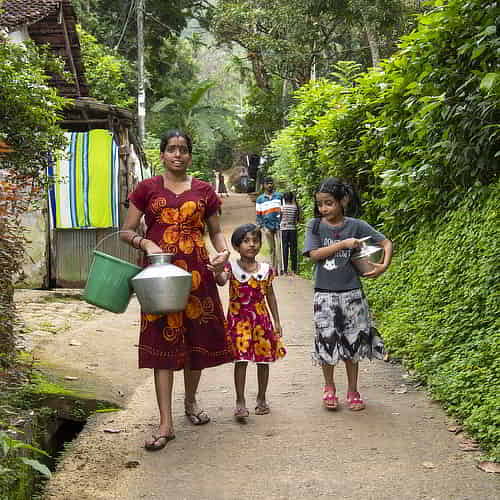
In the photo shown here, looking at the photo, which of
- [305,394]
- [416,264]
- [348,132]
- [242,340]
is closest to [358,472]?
[242,340]

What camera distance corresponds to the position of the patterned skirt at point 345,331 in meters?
5.11

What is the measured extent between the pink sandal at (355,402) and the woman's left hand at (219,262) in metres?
1.49

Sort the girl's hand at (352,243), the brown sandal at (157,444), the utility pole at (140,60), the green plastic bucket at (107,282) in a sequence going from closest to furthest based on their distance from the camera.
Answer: the green plastic bucket at (107,282) → the brown sandal at (157,444) → the girl's hand at (352,243) → the utility pole at (140,60)

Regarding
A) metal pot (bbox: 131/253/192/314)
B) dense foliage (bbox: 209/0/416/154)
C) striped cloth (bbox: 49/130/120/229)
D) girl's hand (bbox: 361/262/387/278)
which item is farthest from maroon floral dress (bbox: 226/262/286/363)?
dense foliage (bbox: 209/0/416/154)

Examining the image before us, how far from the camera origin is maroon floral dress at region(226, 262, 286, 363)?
4984mm

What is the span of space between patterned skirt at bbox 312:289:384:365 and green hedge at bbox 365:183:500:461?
649 millimetres

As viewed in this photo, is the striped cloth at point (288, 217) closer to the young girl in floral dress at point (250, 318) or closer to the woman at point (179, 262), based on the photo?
the young girl in floral dress at point (250, 318)

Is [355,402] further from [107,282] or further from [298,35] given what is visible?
[298,35]

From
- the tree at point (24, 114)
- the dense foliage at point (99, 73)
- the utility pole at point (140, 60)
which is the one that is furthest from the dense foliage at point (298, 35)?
the tree at point (24, 114)

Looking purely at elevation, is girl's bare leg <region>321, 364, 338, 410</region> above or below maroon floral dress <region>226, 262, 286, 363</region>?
below

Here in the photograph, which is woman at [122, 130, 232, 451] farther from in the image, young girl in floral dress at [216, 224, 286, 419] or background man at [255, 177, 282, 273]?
background man at [255, 177, 282, 273]

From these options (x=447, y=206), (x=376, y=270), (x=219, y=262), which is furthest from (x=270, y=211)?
(x=219, y=262)

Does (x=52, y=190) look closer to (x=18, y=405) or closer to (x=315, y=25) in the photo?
A: (x=18, y=405)

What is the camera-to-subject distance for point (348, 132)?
1055 cm
